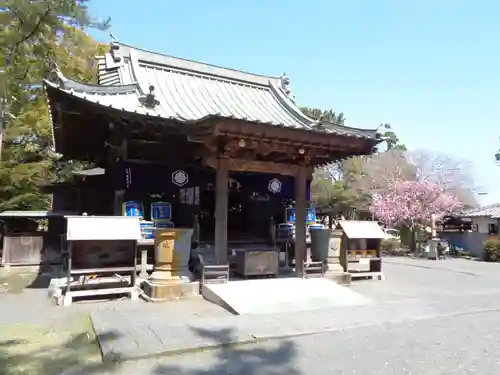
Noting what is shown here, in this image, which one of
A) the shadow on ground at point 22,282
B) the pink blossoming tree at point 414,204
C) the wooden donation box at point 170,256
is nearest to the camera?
the wooden donation box at point 170,256

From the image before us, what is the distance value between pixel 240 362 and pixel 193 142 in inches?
232

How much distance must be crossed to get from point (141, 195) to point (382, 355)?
7.43 metres

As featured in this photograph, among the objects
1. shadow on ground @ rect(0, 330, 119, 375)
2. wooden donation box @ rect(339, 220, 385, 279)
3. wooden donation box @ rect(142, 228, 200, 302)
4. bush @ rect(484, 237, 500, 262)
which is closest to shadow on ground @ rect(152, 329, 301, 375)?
shadow on ground @ rect(0, 330, 119, 375)

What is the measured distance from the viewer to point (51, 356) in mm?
4742

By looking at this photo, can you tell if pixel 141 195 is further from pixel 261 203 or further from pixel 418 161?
pixel 418 161

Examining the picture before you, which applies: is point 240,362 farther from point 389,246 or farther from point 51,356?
point 389,246

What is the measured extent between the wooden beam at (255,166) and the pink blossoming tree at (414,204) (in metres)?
16.9

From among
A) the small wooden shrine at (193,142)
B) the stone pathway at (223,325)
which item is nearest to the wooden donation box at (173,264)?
the small wooden shrine at (193,142)

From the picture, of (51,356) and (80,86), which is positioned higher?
(80,86)

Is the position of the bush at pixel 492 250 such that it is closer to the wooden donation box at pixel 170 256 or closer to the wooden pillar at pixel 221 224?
the wooden pillar at pixel 221 224

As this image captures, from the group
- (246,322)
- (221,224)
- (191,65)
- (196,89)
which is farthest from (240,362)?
(191,65)

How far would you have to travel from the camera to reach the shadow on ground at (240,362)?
14.2 ft

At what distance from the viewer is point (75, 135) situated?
10.5 m

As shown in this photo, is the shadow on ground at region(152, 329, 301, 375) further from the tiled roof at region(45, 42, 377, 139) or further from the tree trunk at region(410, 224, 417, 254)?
the tree trunk at region(410, 224, 417, 254)
